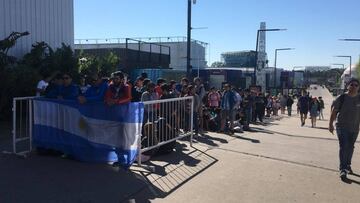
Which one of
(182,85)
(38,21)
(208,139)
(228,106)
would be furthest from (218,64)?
(208,139)

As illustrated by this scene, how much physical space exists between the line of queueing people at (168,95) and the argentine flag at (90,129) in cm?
21

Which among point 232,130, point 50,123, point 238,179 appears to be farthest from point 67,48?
point 238,179

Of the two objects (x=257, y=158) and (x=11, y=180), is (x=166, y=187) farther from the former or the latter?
(x=257, y=158)

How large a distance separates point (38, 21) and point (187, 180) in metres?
10.7

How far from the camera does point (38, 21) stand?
625 inches

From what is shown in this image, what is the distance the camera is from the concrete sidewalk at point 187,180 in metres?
6.39

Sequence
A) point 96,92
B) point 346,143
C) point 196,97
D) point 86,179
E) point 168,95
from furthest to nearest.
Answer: point 196,97
point 168,95
point 96,92
point 346,143
point 86,179

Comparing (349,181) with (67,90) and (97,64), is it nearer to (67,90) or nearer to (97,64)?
(67,90)

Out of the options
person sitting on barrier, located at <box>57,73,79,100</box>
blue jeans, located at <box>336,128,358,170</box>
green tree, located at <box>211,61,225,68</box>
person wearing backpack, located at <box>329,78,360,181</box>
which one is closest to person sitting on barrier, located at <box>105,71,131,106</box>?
person sitting on barrier, located at <box>57,73,79,100</box>

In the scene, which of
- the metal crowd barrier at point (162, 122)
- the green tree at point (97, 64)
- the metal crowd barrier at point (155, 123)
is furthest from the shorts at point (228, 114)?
the green tree at point (97, 64)

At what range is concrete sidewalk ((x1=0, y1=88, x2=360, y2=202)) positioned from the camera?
639 cm

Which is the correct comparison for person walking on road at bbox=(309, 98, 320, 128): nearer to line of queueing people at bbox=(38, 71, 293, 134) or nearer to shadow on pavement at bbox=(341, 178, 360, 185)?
line of queueing people at bbox=(38, 71, 293, 134)

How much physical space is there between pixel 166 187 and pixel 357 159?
564cm

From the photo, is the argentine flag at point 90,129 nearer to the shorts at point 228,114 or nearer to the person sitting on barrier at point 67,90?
the person sitting on barrier at point 67,90
